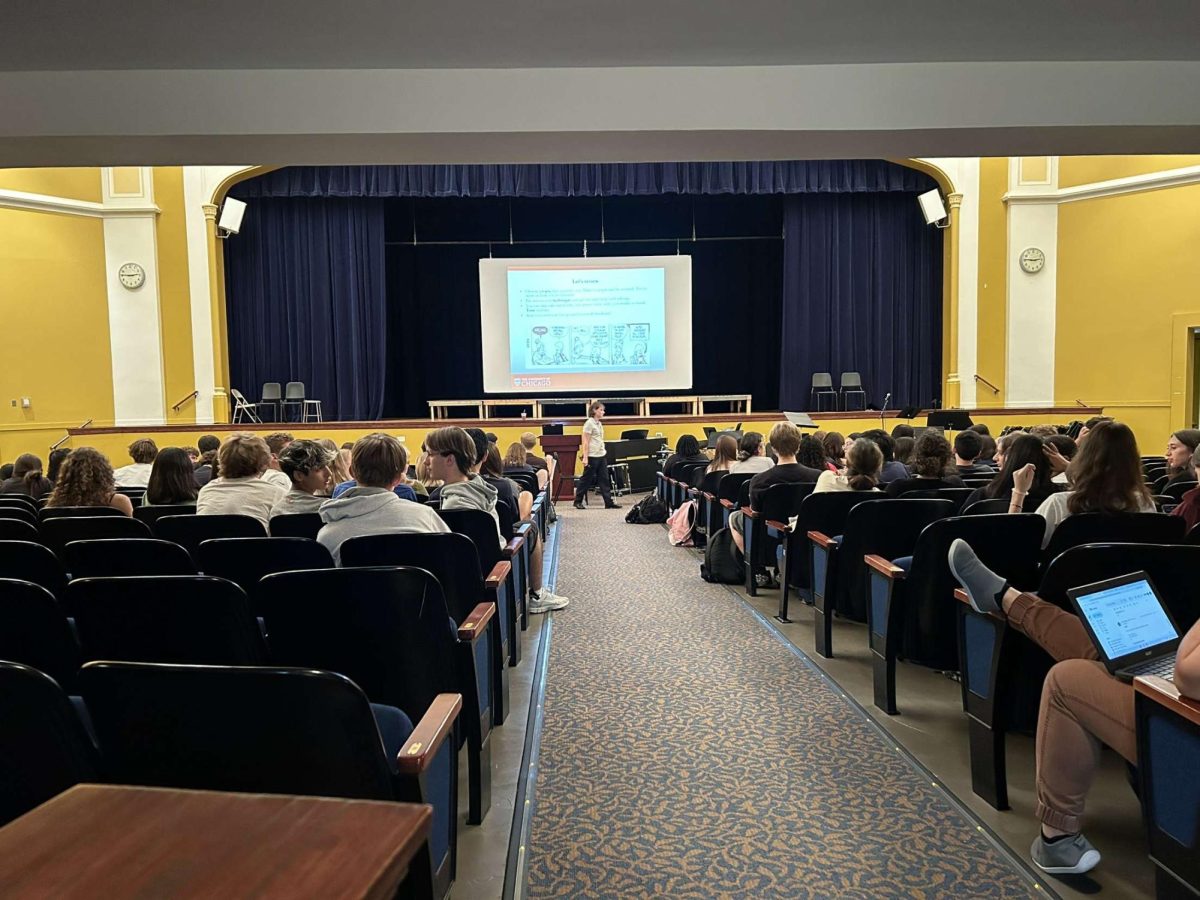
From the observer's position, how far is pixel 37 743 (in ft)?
4.45

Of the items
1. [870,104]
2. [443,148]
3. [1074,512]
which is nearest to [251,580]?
[1074,512]

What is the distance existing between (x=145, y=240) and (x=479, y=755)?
12.6 metres

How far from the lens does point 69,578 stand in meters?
2.84

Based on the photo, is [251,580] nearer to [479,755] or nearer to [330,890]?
[479,755]

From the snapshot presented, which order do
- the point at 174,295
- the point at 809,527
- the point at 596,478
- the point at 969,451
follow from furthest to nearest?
the point at 174,295, the point at 596,478, the point at 969,451, the point at 809,527

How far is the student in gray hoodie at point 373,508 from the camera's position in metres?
2.88

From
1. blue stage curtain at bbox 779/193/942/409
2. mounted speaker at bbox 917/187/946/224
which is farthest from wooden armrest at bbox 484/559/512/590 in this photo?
mounted speaker at bbox 917/187/946/224

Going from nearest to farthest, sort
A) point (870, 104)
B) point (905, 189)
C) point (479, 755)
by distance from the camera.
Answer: point (479, 755), point (870, 104), point (905, 189)

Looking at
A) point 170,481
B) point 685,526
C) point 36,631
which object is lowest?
point 685,526

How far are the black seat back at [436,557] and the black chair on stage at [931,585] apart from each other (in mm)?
1534

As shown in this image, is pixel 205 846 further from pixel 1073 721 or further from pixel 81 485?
pixel 81 485

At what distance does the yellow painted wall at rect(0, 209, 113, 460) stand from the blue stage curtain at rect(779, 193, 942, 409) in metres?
10.8

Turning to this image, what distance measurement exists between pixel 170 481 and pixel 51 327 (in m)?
9.91

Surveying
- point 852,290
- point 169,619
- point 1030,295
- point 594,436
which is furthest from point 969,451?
point 852,290
